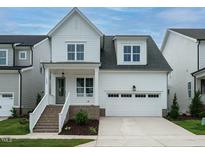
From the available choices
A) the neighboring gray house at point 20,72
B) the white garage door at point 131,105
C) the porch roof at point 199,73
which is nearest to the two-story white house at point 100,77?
the white garage door at point 131,105

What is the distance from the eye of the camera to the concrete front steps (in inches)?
954

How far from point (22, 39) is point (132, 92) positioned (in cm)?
1213

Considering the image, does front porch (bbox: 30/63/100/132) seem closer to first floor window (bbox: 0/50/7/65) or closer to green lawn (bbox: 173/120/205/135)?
first floor window (bbox: 0/50/7/65)

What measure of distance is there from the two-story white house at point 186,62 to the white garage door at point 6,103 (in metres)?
13.9

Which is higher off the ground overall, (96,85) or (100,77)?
(100,77)

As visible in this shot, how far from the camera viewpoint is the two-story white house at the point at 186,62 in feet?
114

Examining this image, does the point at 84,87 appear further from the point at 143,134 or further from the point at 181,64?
the point at 143,134

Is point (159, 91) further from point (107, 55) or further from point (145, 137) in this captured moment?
point (145, 137)

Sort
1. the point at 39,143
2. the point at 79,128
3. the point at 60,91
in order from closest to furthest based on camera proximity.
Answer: the point at 39,143 < the point at 79,128 < the point at 60,91

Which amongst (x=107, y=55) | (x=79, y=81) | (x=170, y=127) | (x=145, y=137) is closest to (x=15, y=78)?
(x=79, y=81)

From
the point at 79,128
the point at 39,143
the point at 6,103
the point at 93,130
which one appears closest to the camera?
the point at 39,143

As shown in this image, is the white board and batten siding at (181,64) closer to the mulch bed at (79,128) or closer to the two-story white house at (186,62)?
the two-story white house at (186,62)

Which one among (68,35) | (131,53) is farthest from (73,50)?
(131,53)

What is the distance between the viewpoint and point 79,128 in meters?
24.7
